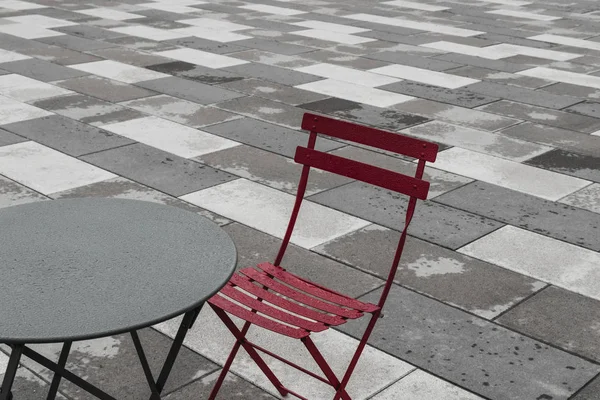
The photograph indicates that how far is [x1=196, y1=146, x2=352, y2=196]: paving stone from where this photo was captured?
6094 mm

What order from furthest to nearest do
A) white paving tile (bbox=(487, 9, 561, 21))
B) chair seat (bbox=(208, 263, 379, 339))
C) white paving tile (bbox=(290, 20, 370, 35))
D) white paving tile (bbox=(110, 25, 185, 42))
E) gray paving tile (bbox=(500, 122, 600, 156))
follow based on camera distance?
white paving tile (bbox=(487, 9, 561, 21))
white paving tile (bbox=(290, 20, 370, 35))
white paving tile (bbox=(110, 25, 185, 42))
gray paving tile (bbox=(500, 122, 600, 156))
chair seat (bbox=(208, 263, 379, 339))

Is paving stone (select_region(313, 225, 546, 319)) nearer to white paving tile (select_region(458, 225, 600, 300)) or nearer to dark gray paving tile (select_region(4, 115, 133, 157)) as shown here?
white paving tile (select_region(458, 225, 600, 300))

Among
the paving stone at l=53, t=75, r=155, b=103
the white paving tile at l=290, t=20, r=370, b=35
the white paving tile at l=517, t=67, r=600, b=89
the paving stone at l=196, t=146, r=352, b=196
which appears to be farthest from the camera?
the white paving tile at l=290, t=20, r=370, b=35

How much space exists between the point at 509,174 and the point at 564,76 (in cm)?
377

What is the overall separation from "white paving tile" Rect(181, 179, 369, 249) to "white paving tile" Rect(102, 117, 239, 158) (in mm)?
833

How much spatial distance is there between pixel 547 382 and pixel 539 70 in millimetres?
6826

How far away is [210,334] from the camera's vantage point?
4.08m

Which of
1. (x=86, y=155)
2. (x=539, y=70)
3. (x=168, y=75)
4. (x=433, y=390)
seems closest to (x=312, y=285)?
(x=433, y=390)

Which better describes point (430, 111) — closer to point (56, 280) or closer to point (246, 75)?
point (246, 75)

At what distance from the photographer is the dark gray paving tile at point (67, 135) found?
22.1 ft

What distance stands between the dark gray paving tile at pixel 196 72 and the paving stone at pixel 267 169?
7.77 feet

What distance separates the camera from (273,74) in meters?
9.39

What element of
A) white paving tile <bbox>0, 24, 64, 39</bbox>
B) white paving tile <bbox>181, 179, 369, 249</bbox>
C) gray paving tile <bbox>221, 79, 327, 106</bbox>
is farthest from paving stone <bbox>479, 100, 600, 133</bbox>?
white paving tile <bbox>0, 24, 64, 39</bbox>

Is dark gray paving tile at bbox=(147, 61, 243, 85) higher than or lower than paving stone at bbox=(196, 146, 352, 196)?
lower
